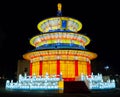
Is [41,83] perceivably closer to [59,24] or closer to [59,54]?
[59,54]

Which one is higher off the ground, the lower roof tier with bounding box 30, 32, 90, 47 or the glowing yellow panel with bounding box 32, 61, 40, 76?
the lower roof tier with bounding box 30, 32, 90, 47

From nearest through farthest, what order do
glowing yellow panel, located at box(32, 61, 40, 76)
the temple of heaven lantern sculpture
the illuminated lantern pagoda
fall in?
the temple of heaven lantern sculpture, the illuminated lantern pagoda, glowing yellow panel, located at box(32, 61, 40, 76)

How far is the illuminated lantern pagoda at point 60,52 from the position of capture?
32.0 metres

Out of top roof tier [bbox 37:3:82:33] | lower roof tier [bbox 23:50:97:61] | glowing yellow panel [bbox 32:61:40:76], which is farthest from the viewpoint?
top roof tier [bbox 37:3:82:33]

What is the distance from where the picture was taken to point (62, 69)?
105 feet

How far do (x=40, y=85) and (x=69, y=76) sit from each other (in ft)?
26.2

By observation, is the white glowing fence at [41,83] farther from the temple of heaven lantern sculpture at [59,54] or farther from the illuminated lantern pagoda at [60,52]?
the illuminated lantern pagoda at [60,52]

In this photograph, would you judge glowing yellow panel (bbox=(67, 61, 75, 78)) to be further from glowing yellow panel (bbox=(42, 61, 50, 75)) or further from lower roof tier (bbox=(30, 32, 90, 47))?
lower roof tier (bbox=(30, 32, 90, 47))

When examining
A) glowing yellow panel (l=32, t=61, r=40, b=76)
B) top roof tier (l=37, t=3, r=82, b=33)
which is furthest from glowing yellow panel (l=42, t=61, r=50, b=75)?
top roof tier (l=37, t=3, r=82, b=33)

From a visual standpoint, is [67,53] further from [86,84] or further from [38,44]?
[86,84]

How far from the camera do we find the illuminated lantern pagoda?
105 ft

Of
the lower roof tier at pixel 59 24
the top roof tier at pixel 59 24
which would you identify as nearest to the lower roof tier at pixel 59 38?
the top roof tier at pixel 59 24

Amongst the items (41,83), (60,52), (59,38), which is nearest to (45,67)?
(60,52)

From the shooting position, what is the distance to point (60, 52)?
105 feet
